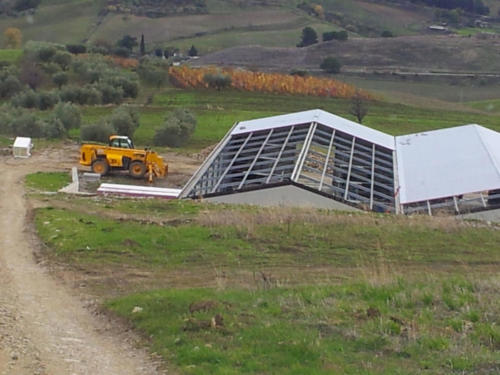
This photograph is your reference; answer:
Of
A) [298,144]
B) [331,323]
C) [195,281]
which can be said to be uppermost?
[331,323]

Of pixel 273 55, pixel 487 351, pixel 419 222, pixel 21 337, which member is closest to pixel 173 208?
pixel 419 222

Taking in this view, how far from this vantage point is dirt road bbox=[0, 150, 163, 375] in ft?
34.5

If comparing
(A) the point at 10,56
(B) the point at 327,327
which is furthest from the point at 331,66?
(B) the point at 327,327

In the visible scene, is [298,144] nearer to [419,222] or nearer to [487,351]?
[419,222]

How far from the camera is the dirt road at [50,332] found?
1052 cm

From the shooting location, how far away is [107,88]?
61469 millimetres

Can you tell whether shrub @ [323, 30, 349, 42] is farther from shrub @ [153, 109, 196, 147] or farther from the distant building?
shrub @ [153, 109, 196, 147]

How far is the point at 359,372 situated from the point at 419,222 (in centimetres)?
1229

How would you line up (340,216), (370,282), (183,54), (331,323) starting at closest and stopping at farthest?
(331,323), (370,282), (340,216), (183,54)

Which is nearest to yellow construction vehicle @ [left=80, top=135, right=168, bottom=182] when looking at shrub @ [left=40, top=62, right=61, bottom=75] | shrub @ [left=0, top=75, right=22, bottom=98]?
shrub @ [left=0, top=75, right=22, bottom=98]

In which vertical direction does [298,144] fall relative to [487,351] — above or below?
below

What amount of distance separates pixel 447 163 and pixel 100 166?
13.4m

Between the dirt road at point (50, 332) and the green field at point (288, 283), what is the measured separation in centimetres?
43

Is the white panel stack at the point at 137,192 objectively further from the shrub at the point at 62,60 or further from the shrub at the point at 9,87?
the shrub at the point at 62,60
